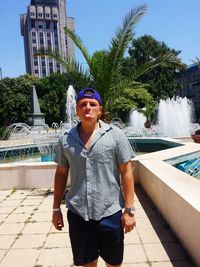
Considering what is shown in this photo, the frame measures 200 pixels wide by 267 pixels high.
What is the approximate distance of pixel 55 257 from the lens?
3641 millimetres

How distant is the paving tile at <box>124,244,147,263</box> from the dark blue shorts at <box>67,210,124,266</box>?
1.15 m

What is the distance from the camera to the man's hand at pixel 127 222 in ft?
7.81

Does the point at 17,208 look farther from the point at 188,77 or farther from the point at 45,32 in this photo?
the point at 45,32

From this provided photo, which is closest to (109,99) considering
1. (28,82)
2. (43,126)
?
(43,126)

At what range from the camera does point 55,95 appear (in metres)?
45.4

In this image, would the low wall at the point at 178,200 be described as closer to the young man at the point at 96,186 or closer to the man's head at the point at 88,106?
the young man at the point at 96,186

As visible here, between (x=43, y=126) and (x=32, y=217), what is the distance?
79.3ft

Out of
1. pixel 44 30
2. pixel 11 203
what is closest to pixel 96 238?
pixel 11 203

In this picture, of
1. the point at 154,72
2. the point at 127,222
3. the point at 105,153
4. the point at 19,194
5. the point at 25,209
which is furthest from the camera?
the point at 154,72

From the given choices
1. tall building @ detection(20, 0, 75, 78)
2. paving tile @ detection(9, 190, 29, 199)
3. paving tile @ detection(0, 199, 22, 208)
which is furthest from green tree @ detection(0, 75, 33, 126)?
tall building @ detection(20, 0, 75, 78)

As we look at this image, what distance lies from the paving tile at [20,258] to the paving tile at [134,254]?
3.50 ft

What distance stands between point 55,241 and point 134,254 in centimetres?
111

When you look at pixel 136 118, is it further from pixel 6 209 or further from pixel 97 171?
pixel 97 171

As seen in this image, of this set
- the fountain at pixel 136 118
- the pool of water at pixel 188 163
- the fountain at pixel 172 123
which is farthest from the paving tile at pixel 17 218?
the fountain at pixel 136 118
